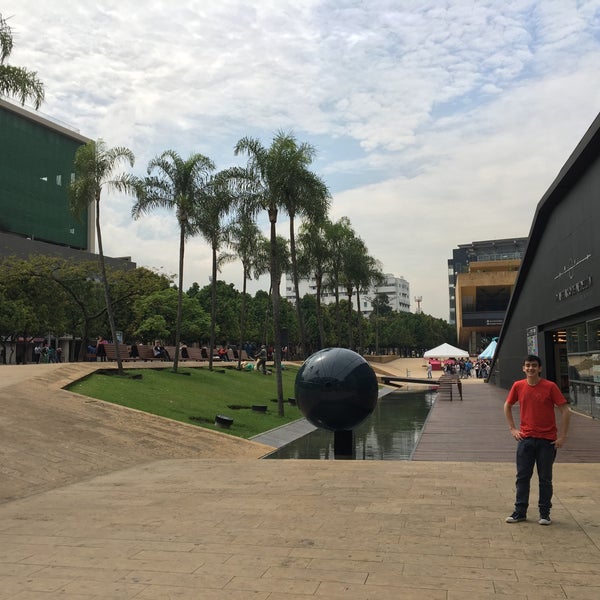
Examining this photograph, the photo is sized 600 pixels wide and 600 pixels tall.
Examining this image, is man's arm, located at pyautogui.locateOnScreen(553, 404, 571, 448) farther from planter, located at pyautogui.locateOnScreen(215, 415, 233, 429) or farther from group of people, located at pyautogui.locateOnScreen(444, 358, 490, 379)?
group of people, located at pyautogui.locateOnScreen(444, 358, 490, 379)

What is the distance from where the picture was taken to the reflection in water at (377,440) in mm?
13883

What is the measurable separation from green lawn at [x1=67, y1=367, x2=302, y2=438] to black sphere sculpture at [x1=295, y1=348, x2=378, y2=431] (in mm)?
5028

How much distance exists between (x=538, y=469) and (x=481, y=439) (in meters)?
8.49

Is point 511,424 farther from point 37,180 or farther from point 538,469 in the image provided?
point 37,180

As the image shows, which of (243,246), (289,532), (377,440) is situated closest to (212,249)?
(243,246)

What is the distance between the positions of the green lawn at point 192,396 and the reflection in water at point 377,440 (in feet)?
5.57

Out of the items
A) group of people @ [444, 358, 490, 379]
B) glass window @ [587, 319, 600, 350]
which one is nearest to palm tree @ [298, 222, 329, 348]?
group of people @ [444, 358, 490, 379]

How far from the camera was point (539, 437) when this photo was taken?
6141 millimetres

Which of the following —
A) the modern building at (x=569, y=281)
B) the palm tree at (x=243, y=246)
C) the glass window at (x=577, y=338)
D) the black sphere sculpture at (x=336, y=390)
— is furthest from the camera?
the palm tree at (x=243, y=246)

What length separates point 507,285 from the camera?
86.9 meters

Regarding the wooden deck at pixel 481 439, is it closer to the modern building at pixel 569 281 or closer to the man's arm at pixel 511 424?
the modern building at pixel 569 281

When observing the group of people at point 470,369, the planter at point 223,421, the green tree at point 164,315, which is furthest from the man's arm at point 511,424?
the group of people at point 470,369

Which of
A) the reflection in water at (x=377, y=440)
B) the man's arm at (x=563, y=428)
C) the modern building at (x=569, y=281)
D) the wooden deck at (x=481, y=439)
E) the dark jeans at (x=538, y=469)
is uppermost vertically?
the modern building at (x=569, y=281)

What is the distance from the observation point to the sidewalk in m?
4.59
